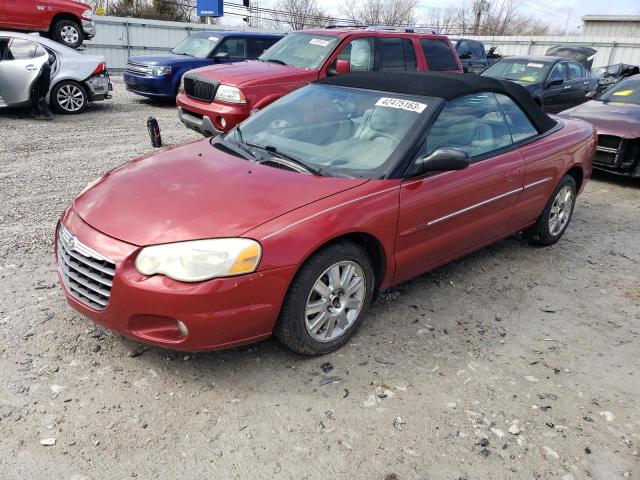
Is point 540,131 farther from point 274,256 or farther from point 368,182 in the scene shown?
point 274,256

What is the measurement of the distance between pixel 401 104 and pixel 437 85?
0.36 m

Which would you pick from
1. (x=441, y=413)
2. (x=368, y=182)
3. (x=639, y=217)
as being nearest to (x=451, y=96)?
(x=368, y=182)

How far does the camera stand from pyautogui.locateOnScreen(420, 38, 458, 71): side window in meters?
8.75

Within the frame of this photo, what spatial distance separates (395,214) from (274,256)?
913mm

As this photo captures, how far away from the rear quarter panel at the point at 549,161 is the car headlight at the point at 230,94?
4.00 m

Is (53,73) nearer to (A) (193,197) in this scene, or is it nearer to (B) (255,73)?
(B) (255,73)

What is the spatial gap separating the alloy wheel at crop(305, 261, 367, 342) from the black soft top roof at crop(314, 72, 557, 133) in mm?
1463

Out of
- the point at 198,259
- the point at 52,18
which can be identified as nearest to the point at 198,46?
the point at 52,18

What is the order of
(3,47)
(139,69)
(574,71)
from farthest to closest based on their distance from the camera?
(574,71)
(139,69)
(3,47)

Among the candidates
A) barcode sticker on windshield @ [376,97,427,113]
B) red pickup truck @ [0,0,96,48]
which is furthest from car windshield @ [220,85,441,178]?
red pickup truck @ [0,0,96,48]

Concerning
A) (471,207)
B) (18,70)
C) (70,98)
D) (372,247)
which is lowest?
(70,98)

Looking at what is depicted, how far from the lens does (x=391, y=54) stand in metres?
8.39

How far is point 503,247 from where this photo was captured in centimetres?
508

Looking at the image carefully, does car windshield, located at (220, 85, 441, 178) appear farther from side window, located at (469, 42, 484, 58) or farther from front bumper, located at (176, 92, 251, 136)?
side window, located at (469, 42, 484, 58)
